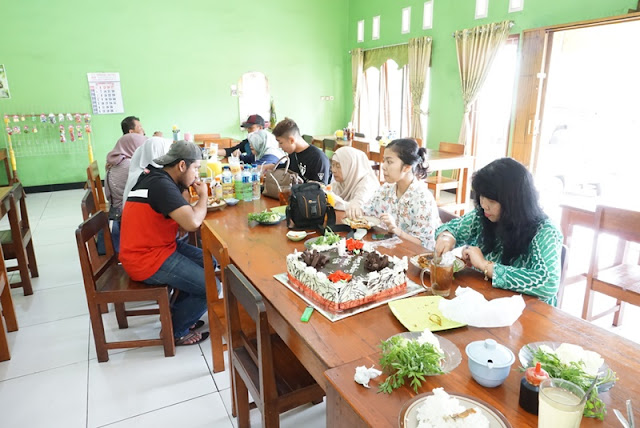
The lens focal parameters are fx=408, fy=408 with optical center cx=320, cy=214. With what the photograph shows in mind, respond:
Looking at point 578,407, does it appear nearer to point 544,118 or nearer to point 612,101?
point 544,118

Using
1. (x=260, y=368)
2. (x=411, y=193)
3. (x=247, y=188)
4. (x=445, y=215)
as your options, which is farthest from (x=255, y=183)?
(x=260, y=368)

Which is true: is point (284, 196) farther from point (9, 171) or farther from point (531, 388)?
point (9, 171)

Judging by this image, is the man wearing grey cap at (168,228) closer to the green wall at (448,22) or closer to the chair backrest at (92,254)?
the chair backrest at (92,254)

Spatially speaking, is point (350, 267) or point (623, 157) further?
point (623, 157)

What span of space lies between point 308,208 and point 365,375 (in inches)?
44.8

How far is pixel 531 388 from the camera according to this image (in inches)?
33.4

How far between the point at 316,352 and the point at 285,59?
7079mm

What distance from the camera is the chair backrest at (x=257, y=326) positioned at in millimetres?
1222

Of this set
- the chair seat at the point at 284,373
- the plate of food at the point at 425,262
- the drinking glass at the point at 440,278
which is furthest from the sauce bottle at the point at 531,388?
the chair seat at the point at 284,373

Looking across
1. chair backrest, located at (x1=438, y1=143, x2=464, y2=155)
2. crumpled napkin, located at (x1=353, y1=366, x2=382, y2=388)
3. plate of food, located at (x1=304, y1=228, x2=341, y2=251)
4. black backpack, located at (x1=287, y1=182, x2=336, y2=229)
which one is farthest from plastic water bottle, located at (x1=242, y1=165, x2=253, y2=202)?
chair backrest, located at (x1=438, y1=143, x2=464, y2=155)

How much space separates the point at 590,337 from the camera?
43.6 inches

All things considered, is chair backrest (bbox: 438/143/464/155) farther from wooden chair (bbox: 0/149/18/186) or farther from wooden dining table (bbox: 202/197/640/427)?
wooden chair (bbox: 0/149/18/186)

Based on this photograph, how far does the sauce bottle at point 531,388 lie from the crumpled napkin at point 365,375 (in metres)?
0.31

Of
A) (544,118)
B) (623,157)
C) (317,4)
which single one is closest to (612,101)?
(623,157)
